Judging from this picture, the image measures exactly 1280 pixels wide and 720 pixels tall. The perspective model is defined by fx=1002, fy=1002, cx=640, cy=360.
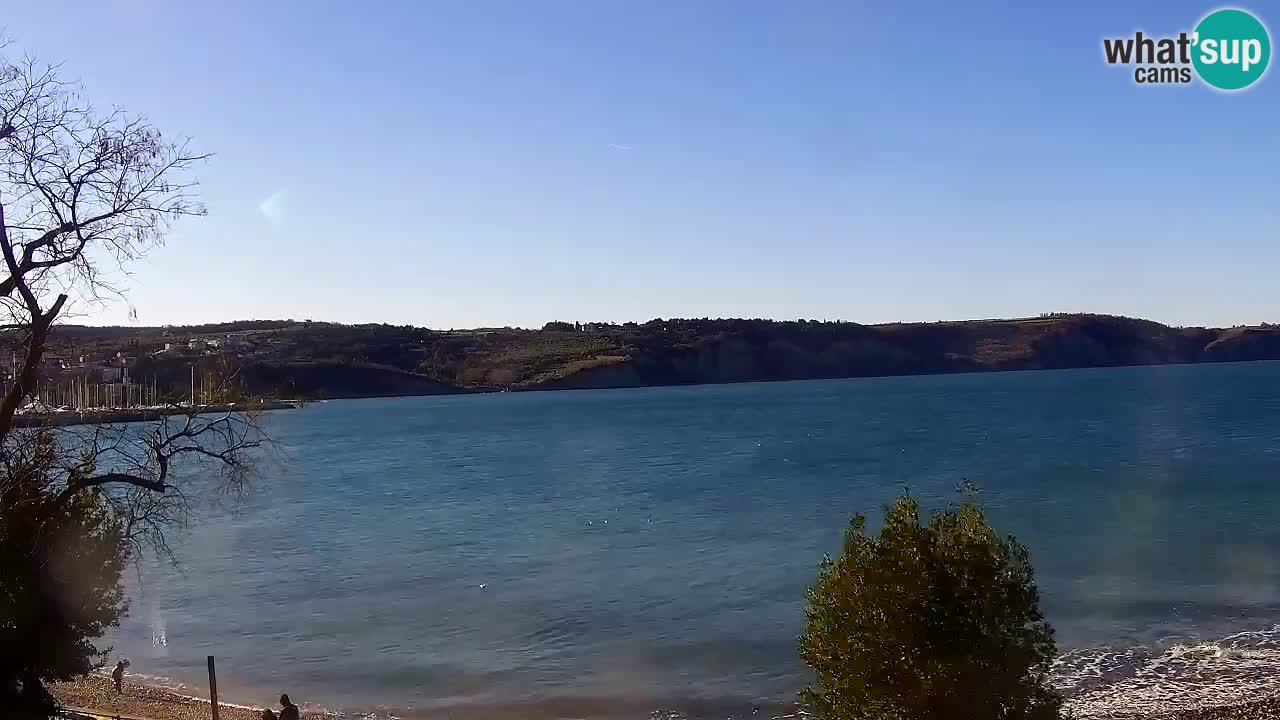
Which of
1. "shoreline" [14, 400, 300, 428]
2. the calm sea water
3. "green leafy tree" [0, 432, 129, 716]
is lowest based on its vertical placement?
the calm sea water

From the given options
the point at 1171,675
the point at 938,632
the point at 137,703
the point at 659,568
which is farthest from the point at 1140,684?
the point at 137,703

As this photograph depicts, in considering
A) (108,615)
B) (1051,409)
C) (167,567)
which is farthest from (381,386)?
(108,615)

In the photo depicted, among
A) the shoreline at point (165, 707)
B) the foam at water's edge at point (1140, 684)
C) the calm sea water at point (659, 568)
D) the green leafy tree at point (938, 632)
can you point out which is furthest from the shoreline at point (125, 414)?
the foam at water's edge at point (1140, 684)

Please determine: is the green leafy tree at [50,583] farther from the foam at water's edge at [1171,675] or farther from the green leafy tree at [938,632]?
the foam at water's edge at [1171,675]

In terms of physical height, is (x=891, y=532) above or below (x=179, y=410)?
below

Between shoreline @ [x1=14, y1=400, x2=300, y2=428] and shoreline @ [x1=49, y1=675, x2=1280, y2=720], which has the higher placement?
shoreline @ [x1=14, y1=400, x2=300, y2=428]

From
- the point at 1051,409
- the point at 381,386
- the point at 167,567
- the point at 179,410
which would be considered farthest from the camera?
the point at 381,386

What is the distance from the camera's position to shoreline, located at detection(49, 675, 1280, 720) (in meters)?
16.8

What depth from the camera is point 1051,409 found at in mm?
122000

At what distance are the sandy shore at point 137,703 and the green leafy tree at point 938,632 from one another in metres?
13.8

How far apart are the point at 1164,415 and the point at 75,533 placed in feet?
371

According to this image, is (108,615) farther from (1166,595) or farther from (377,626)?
(1166,595)

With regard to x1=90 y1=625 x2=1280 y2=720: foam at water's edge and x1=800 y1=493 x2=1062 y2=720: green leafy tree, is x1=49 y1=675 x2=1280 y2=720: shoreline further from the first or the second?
x1=800 y1=493 x2=1062 y2=720: green leafy tree

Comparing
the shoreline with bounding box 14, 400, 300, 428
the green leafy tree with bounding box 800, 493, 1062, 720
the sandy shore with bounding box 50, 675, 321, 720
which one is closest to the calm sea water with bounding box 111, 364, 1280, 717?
the shoreline with bounding box 14, 400, 300, 428
